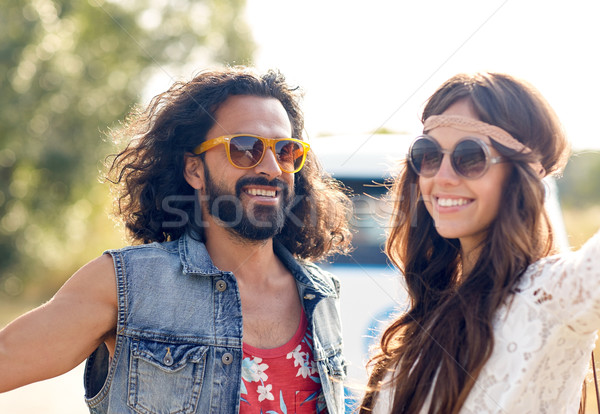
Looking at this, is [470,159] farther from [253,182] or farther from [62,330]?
[62,330]

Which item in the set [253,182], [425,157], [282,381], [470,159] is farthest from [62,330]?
[470,159]

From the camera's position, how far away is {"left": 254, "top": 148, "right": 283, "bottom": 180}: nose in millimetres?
2879

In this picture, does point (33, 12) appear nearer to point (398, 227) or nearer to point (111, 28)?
point (111, 28)

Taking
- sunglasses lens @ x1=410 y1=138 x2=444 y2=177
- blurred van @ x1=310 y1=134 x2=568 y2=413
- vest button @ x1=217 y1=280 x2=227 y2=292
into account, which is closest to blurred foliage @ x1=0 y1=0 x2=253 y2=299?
blurred van @ x1=310 y1=134 x2=568 y2=413

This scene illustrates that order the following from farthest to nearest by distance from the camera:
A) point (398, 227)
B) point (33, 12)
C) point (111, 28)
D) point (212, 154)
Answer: point (111, 28), point (33, 12), point (212, 154), point (398, 227)

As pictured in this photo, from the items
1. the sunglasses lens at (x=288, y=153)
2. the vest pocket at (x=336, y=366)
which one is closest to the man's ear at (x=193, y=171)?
the sunglasses lens at (x=288, y=153)

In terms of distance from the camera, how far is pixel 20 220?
45.0ft

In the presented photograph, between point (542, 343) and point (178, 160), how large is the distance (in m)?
1.91

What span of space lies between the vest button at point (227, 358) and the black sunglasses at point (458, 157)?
101 cm

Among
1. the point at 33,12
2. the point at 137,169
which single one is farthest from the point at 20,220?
the point at 137,169

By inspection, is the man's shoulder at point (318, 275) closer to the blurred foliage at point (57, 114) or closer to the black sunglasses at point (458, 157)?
the black sunglasses at point (458, 157)

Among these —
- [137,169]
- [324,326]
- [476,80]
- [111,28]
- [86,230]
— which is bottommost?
[86,230]

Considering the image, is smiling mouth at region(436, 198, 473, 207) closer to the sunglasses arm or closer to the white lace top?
the white lace top

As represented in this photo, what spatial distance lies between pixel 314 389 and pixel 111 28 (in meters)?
14.4
